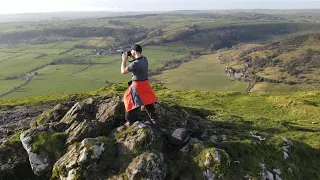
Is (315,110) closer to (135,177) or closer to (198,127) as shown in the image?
(198,127)

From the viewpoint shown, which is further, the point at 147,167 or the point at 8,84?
the point at 8,84

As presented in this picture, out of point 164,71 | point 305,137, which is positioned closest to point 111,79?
point 164,71

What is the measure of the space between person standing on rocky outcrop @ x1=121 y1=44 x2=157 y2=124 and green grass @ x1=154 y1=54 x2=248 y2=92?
117257 millimetres

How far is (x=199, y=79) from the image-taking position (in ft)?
511

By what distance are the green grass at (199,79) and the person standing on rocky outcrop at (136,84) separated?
117 metres

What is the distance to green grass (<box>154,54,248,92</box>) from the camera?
139625mm

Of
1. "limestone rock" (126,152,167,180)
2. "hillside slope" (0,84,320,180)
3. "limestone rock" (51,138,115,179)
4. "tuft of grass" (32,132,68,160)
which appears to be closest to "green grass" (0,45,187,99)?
"hillside slope" (0,84,320,180)

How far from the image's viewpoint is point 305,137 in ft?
80.5

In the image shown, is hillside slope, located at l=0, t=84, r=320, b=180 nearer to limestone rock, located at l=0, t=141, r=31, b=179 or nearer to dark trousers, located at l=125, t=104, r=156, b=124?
limestone rock, located at l=0, t=141, r=31, b=179

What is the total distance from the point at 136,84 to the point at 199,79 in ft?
462

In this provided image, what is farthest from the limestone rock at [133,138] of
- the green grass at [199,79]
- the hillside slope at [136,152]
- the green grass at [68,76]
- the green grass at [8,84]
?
the green grass at [199,79]

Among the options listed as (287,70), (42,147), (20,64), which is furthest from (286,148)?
(20,64)

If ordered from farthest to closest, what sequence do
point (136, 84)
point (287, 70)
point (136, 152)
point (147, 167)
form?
1. point (287, 70)
2. point (136, 84)
3. point (136, 152)
4. point (147, 167)

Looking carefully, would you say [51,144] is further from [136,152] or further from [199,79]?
[199,79]
